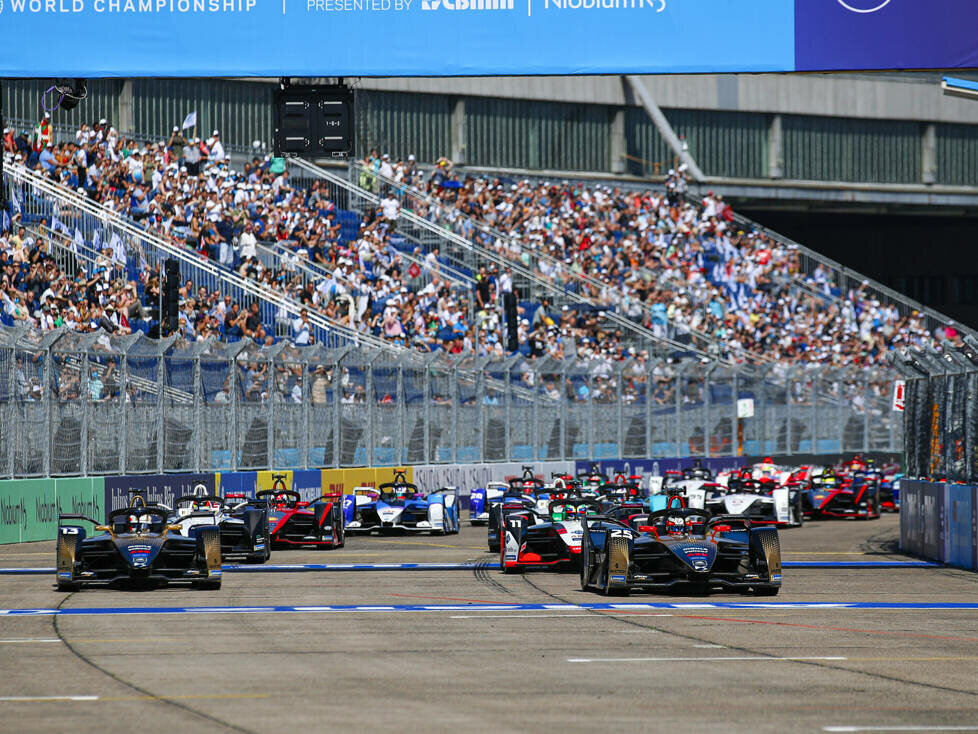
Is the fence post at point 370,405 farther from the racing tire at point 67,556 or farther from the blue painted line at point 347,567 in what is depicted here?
the racing tire at point 67,556

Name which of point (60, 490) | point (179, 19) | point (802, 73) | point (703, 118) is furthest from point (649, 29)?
point (703, 118)

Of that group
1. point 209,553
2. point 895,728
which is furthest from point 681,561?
point 895,728

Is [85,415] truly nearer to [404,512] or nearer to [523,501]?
[404,512]

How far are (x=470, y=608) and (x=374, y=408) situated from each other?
57.5ft

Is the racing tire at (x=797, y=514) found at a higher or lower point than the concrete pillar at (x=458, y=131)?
lower

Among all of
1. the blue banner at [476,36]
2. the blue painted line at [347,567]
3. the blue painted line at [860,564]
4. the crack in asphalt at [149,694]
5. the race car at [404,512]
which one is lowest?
the blue painted line at [860,564]

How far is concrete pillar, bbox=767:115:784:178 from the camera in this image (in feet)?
200

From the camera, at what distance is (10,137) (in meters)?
34.3

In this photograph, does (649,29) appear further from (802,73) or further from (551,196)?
(551,196)

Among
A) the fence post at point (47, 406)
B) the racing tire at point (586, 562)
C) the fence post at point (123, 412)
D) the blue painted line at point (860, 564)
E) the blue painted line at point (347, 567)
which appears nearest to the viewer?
the racing tire at point (586, 562)

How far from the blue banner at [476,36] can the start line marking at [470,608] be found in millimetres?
4992

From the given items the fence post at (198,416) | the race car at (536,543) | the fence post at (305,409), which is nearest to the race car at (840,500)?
the fence post at (305,409)

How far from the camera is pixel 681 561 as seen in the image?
16828mm

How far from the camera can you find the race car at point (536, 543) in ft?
65.0
